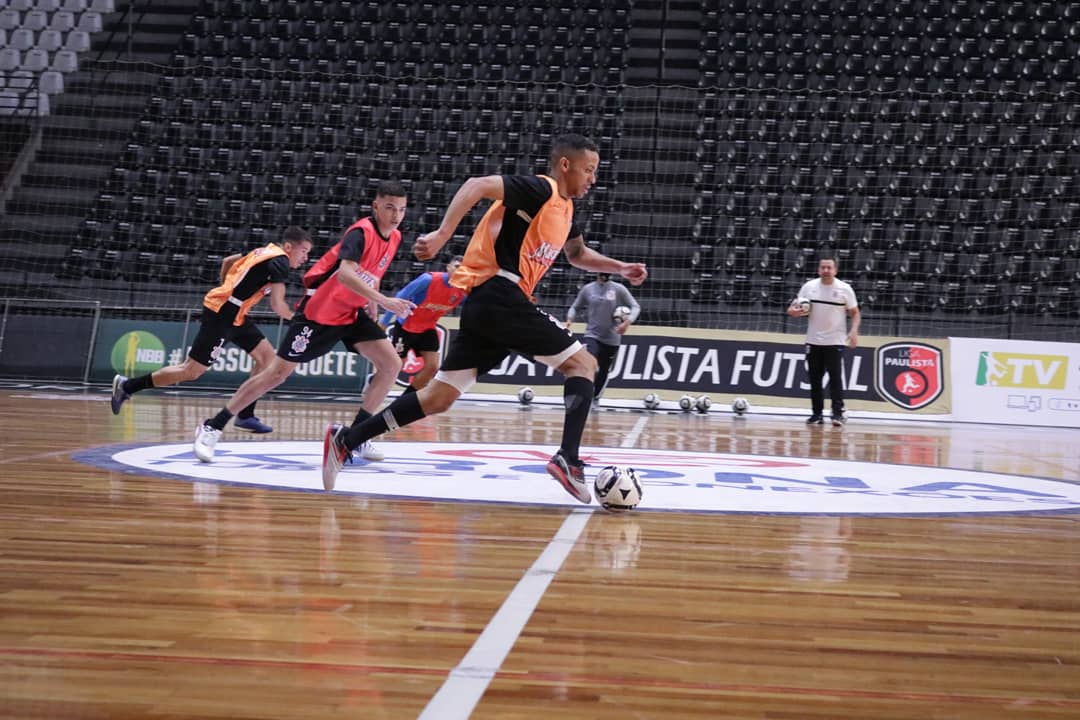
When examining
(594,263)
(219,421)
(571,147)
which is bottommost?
(219,421)

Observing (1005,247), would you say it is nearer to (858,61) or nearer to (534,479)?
(858,61)

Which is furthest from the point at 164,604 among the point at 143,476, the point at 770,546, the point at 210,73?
the point at 210,73

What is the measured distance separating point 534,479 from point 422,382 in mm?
2287

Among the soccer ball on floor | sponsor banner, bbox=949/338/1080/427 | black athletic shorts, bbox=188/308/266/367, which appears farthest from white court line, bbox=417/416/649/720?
sponsor banner, bbox=949/338/1080/427

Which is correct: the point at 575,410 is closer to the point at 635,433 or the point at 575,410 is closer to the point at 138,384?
the point at 138,384

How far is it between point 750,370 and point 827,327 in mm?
2477

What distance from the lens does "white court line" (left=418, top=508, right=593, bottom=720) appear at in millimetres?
2018

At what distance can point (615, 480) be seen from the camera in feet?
15.4

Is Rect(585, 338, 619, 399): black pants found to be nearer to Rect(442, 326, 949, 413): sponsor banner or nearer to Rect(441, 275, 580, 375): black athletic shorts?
Rect(442, 326, 949, 413): sponsor banner

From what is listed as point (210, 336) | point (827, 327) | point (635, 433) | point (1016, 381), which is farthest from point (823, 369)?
point (210, 336)

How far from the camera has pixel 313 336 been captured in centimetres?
657

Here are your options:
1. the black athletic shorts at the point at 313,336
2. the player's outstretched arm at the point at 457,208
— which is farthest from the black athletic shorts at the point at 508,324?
the black athletic shorts at the point at 313,336

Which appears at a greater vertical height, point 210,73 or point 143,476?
point 210,73

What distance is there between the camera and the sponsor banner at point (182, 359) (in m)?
Answer: 15.5
